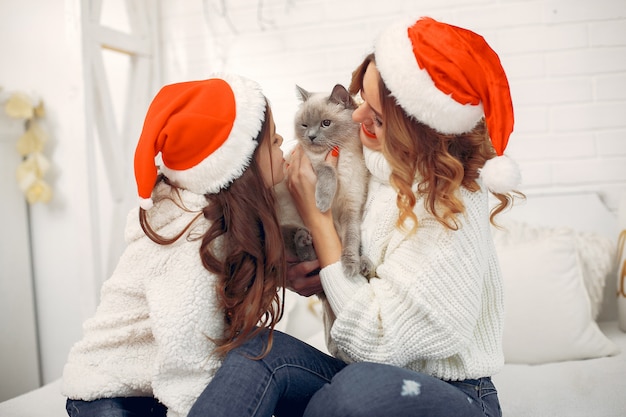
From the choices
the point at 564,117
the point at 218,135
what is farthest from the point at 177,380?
the point at 564,117

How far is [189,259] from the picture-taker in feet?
3.71

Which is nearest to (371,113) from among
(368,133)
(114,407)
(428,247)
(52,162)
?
(368,133)

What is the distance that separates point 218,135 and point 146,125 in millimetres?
153

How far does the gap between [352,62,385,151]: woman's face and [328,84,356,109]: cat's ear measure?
2.8 inches

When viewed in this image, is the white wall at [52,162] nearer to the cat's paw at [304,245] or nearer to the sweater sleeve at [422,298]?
the cat's paw at [304,245]

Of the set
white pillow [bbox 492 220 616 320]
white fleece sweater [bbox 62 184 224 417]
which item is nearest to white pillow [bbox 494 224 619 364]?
white pillow [bbox 492 220 616 320]

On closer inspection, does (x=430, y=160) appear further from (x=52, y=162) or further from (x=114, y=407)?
(x=52, y=162)

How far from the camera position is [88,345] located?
1.24 m

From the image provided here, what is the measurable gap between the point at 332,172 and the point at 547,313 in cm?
86

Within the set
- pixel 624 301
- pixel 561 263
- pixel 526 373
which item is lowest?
pixel 526 373

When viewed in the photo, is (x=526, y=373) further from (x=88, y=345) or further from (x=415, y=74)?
(x=88, y=345)

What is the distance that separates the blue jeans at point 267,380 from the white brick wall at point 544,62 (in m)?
1.30

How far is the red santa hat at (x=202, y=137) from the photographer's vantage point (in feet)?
3.69

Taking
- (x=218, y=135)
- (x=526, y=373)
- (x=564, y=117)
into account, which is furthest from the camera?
(x=564, y=117)
